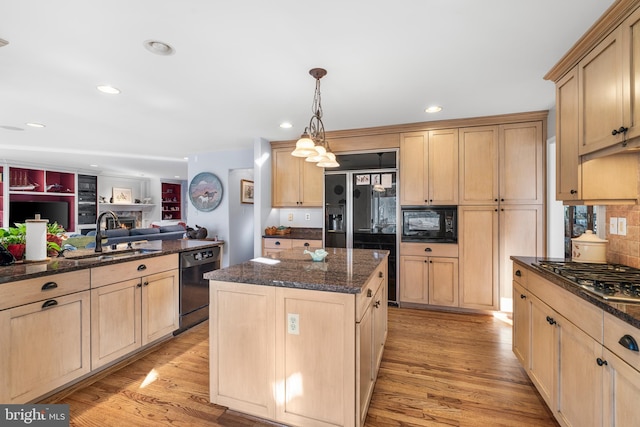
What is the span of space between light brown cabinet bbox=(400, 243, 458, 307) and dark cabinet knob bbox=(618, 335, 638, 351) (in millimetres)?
2529

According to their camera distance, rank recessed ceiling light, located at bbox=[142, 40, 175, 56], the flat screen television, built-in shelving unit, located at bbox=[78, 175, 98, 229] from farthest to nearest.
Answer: built-in shelving unit, located at bbox=[78, 175, 98, 229] < the flat screen television < recessed ceiling light, located at bbox=[142, 40, 175, 56]

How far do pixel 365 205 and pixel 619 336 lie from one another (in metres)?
2.89

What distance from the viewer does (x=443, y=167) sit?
3629 mm

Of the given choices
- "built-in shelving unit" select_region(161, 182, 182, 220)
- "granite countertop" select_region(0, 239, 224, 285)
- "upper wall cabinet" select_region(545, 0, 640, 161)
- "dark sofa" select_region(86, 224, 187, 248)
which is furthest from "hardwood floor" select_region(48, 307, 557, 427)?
"built-in shelving unit" select_region(161, 182, 182, 220)

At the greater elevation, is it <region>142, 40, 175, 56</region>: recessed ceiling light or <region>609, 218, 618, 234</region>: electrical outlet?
<region>142, 40, 175, 56</region>: recessed ceiling light

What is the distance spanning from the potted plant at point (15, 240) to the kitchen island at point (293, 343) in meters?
1.51

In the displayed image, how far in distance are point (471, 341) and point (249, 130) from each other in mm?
3606

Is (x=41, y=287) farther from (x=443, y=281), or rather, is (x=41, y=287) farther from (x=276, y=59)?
(x=443, y=281)

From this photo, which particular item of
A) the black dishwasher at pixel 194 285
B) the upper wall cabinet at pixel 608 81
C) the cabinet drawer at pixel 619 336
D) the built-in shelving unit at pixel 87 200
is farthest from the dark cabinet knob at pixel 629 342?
the built-in shelving unit at pixel 87 200

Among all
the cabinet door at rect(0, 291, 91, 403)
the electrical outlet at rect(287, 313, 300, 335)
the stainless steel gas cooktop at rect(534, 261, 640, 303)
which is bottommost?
the cabinet door at rect(0, 291, 91, 403)

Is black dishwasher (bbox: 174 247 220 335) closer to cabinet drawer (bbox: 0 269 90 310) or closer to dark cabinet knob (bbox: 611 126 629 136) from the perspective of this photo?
cabinet drawer (bbox: 0 269 90 310)

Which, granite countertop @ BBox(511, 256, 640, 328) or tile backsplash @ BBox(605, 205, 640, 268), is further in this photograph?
tile backsplash @ BBox(605, 205, 640, 268)

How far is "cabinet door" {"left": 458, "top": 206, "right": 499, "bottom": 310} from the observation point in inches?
137

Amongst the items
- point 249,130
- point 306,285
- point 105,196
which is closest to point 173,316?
point 306,285
